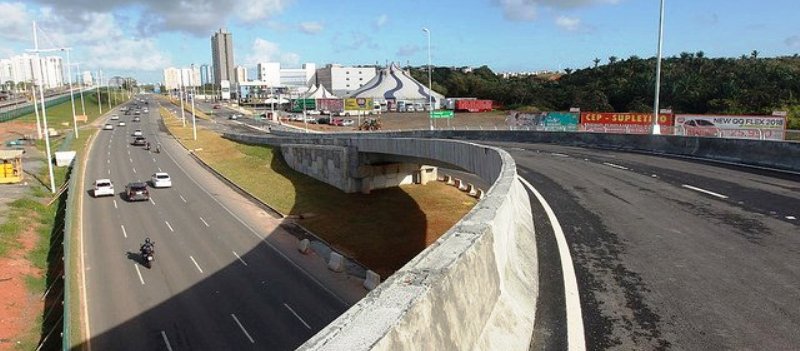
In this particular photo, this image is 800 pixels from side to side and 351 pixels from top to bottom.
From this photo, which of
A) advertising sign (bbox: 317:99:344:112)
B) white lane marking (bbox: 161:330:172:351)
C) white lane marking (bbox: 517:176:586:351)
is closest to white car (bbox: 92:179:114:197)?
white lane marking (bbox: 161:330:172:351)

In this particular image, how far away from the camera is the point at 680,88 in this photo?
8619cm

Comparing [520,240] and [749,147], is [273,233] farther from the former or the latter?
[520,240]

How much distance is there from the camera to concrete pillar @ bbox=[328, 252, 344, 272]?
29656 millimetres

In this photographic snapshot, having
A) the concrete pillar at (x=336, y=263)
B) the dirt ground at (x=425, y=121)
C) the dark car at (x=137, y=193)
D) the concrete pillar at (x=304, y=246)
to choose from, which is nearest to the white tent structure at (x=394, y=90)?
the dirt ground at (x=425, y=121)

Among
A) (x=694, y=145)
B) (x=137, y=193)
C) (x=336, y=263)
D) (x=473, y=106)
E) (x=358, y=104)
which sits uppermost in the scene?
(x=358, y=104)

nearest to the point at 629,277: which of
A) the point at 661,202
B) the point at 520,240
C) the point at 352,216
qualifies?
the point at 520,240

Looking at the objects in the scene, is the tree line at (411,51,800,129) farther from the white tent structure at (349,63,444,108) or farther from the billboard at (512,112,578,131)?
the white tent structure at (349,63,444,108)

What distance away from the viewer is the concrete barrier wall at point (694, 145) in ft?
63.0

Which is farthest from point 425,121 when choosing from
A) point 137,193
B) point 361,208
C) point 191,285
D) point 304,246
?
point 191,285

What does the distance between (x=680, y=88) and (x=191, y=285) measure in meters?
82.9

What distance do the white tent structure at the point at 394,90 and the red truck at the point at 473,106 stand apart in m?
22.1

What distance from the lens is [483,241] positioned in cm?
583

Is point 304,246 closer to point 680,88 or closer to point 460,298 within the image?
point 460,298

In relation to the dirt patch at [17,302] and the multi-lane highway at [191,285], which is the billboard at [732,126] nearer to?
the multi-lane highway at [191,285]
